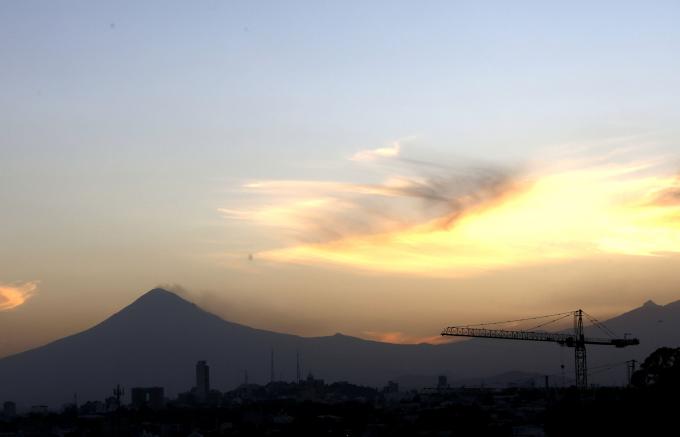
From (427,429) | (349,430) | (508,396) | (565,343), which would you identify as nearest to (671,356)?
(427,429)

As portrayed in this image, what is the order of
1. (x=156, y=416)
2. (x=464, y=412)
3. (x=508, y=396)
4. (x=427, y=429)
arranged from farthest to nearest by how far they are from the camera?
1. (x=508, y=396)
2. (x=156, y=416)
3. (x=464, y=412)
4. (x=427, y=429)

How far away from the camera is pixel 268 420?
12938 cm

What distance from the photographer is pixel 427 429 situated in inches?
3733

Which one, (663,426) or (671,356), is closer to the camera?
(663,426)

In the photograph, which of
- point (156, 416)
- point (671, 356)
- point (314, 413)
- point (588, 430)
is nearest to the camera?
point (588, 430)

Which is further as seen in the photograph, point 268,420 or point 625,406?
point 268,420

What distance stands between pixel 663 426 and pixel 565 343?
261ft

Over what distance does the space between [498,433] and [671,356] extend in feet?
45.5

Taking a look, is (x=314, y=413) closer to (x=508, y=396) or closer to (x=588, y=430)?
(x=508, y=396)

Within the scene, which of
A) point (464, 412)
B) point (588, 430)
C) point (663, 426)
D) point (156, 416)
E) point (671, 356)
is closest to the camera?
point (663, 426)

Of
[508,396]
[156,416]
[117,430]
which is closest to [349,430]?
[117,430]

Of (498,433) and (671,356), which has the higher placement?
(671,356)

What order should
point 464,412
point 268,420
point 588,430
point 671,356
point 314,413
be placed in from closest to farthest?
point 588,430
point 671,356
point 464,412
point 268,420
point 314,413

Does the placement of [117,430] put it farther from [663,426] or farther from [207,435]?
[663,426]
